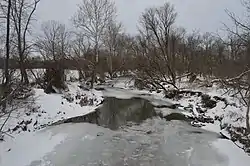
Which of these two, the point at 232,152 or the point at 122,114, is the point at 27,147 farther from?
the point at 122,114

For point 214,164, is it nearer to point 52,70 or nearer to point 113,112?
point 113,112

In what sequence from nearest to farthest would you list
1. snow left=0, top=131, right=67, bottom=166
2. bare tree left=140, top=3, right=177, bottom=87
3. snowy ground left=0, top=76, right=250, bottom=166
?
snow left=0, top=131, right=67, bottom=166 → snowy ground left=0, top=76, right=250, bottom=166 → bare tree left=140, top=3, right=177, bottom=87

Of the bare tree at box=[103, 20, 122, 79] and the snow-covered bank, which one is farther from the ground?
the bare tree at box=[103, 20, 122, 79]

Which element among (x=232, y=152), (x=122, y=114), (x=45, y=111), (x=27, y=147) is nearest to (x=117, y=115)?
(x=122, y=114)

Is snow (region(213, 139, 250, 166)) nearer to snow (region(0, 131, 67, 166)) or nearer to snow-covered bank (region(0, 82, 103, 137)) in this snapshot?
snow (region(0, 131, 67, 166))

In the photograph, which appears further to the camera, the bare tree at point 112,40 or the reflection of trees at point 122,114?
the bare tree at point 112,40

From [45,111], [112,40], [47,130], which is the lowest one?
[47,130]

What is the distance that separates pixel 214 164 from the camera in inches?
327

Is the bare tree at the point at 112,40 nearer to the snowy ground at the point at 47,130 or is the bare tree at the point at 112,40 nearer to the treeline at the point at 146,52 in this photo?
the treeline at the point at 146,52

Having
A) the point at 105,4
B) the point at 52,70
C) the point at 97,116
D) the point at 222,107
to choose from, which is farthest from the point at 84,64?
the point at 222,107

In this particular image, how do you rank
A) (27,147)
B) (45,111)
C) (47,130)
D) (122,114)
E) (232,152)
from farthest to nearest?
(122,114) → (45,111) → (47,130) → (27,147) → (232,152)

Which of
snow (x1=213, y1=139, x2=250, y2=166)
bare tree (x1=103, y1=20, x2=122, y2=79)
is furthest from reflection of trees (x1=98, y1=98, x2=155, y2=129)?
bare tree (x1=103, y1=20, x2=122, y2=79)

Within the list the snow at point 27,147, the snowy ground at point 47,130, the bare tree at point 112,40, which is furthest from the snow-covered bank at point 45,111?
the bare tree at point 112,40

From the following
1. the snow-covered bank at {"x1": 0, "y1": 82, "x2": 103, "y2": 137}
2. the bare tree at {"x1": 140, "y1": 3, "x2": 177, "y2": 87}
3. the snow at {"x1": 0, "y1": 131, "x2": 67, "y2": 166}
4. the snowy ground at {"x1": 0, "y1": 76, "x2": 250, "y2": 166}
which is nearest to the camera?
the snow at {"x1": 0, "y1": 131, "x2": 67, "y2": 166}
